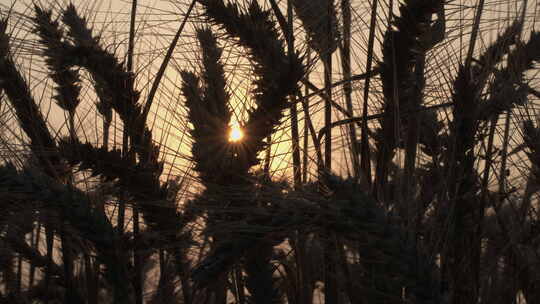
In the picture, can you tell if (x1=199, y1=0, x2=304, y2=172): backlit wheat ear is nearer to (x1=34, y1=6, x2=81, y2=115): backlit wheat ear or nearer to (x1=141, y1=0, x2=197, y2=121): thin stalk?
(x1=141, y1=0, x2=197, y2=121): thin stalk

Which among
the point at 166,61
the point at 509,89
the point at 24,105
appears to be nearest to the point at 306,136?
the point at 166,61

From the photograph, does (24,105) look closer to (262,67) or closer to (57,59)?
(57,59)

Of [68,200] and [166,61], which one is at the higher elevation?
[166,61]

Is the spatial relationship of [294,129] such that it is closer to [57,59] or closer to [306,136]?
[306,136]

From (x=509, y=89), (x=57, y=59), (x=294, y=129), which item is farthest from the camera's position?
(x=294, y=129)

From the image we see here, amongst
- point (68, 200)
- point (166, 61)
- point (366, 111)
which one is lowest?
point (68, 200)

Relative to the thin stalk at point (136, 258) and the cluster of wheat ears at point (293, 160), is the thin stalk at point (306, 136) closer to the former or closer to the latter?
the cluster of wheat ears at point (293, 160)

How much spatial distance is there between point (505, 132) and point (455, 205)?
337 mm

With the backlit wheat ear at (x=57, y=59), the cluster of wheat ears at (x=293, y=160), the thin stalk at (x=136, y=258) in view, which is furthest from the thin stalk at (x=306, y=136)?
the backlit wheat ear at (x=57, y=59)

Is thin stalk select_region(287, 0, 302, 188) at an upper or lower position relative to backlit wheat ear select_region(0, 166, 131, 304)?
upper

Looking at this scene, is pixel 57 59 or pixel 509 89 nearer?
pixel 509 89

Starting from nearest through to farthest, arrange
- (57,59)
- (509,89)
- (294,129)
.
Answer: (509,89) < (57,59) < (294,129)

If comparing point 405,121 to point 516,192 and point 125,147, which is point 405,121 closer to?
point 516,192

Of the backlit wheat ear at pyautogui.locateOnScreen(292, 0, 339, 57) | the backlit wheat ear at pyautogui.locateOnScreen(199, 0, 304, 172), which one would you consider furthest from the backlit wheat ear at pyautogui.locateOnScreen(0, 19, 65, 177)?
the backlit wheat ear at pyautogui.locateOnScreen(292, 0, 339, 57)
